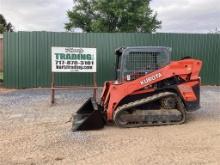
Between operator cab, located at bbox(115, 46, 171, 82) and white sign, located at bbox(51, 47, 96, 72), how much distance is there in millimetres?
4038

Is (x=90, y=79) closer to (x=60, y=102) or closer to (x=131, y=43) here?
(x=131, y=43)

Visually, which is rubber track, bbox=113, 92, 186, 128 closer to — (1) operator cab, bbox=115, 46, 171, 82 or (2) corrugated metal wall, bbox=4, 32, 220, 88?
(1) operator cab, bbox=115, 46, 171, 82

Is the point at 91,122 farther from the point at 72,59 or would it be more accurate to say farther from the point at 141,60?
the point at 72,59

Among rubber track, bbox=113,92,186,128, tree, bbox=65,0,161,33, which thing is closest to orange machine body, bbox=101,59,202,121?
rubber track, bbox=113,92,186,128

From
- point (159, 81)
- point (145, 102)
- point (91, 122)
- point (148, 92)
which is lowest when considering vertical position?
point (91, 122)

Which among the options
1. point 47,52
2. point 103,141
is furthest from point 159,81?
point 47,52

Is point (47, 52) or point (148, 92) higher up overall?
point (47, 52)

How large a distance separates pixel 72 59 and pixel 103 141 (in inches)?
253

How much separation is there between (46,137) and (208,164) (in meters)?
3.52

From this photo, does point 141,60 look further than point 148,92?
Yes

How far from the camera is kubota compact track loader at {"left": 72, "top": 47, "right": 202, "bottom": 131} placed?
9.62 m

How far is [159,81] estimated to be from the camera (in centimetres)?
1002

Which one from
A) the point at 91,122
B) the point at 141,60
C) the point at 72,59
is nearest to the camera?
the point at 91,122

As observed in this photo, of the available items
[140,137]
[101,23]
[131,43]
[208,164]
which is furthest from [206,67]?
[101,23]
